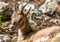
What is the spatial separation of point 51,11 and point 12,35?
1.96 m

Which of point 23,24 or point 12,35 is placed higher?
point 23,24

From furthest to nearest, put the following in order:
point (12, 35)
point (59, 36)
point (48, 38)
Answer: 1. point (12, 35)
2. point (48, 38)
3. point (59, 36)

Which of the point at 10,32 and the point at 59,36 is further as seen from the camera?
the point at 10,32

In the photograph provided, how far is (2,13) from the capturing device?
9578mm

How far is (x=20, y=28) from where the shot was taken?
6.62 metres

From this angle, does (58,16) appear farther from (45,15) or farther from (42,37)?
(42,37)

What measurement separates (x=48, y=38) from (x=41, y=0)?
509 centimetres

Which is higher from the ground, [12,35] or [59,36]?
[59,36]

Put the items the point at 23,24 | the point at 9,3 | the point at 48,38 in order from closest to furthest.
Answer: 1. the point at 48,38
2. the point at 23,24
3. the point at 9,3

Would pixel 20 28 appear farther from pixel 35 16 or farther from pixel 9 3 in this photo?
pixel 9 3

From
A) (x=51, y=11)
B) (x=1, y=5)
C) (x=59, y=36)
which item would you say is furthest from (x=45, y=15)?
(x=59, y=36)

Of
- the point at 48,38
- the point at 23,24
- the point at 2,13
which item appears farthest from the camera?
the point at 2,13

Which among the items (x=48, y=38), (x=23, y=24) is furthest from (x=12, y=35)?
(x=48, y=38)

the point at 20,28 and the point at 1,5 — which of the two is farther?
the point at 1,5
